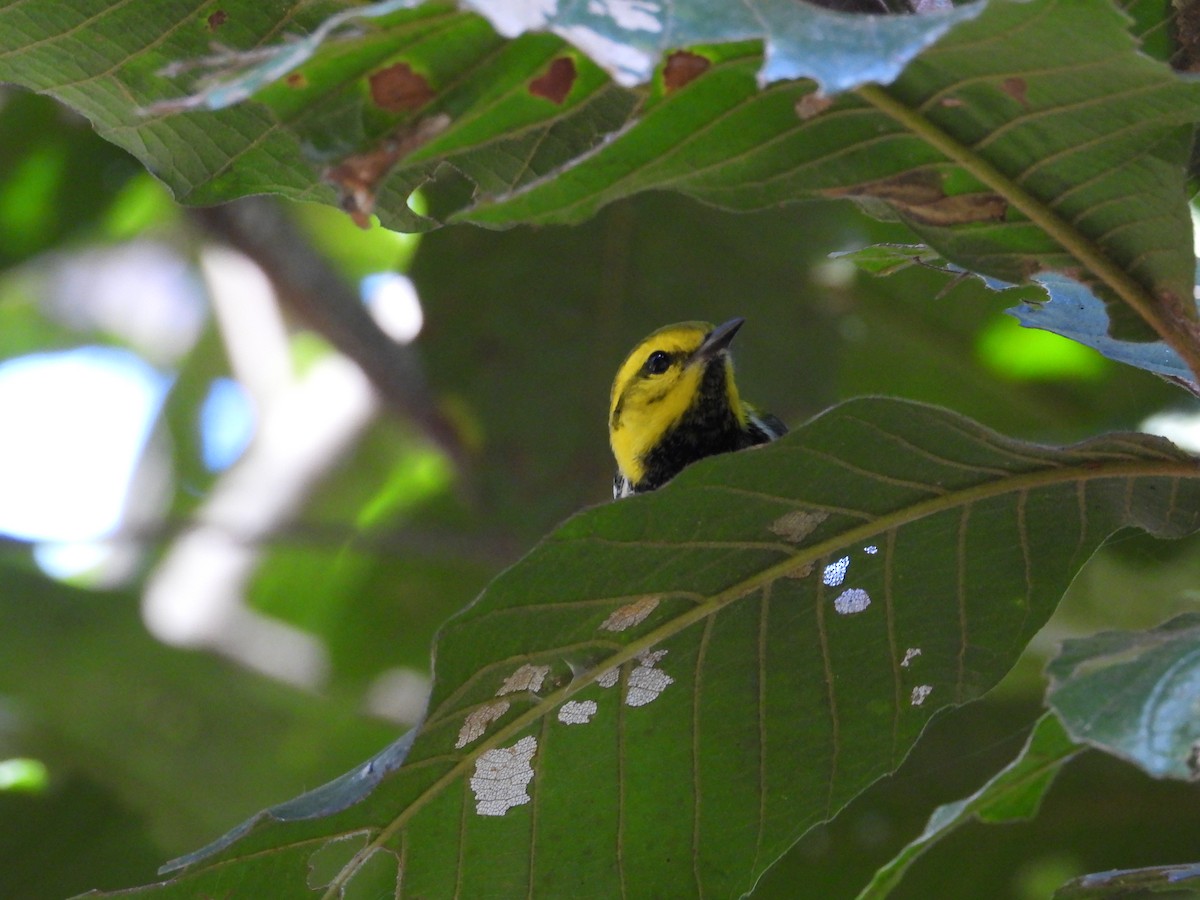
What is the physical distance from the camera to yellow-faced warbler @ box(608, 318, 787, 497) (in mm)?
4191

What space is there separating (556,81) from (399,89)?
0.17 m

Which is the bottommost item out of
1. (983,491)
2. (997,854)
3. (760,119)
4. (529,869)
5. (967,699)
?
(997,854)

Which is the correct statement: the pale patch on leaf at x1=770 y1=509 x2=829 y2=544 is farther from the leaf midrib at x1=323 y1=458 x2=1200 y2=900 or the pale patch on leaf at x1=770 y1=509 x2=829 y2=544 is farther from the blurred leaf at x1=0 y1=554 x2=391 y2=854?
the blurred leaf at x1=0 y1=554 x2=391 y2=854

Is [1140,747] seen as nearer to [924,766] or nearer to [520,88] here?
[520,88]

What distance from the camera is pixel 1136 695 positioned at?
58.6 inches

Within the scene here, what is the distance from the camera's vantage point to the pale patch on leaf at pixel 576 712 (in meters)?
2.07

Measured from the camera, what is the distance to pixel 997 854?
Result: 3754mm

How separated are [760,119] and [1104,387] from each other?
135 inches

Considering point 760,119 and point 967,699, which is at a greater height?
point 760,119

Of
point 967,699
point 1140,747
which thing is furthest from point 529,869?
point 1140,747

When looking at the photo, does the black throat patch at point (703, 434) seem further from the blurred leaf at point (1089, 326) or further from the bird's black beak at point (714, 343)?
the blurred leaf at point (1089, 326)

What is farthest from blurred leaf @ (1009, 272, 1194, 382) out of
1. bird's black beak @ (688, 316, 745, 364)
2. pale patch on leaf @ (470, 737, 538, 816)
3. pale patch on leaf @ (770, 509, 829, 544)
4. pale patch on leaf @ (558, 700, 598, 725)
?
bird's black beak @ (688, 316, 745, 364)

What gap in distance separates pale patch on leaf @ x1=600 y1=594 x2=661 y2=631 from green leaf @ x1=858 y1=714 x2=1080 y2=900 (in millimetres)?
473

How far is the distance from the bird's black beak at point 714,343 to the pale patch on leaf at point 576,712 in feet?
6.68
